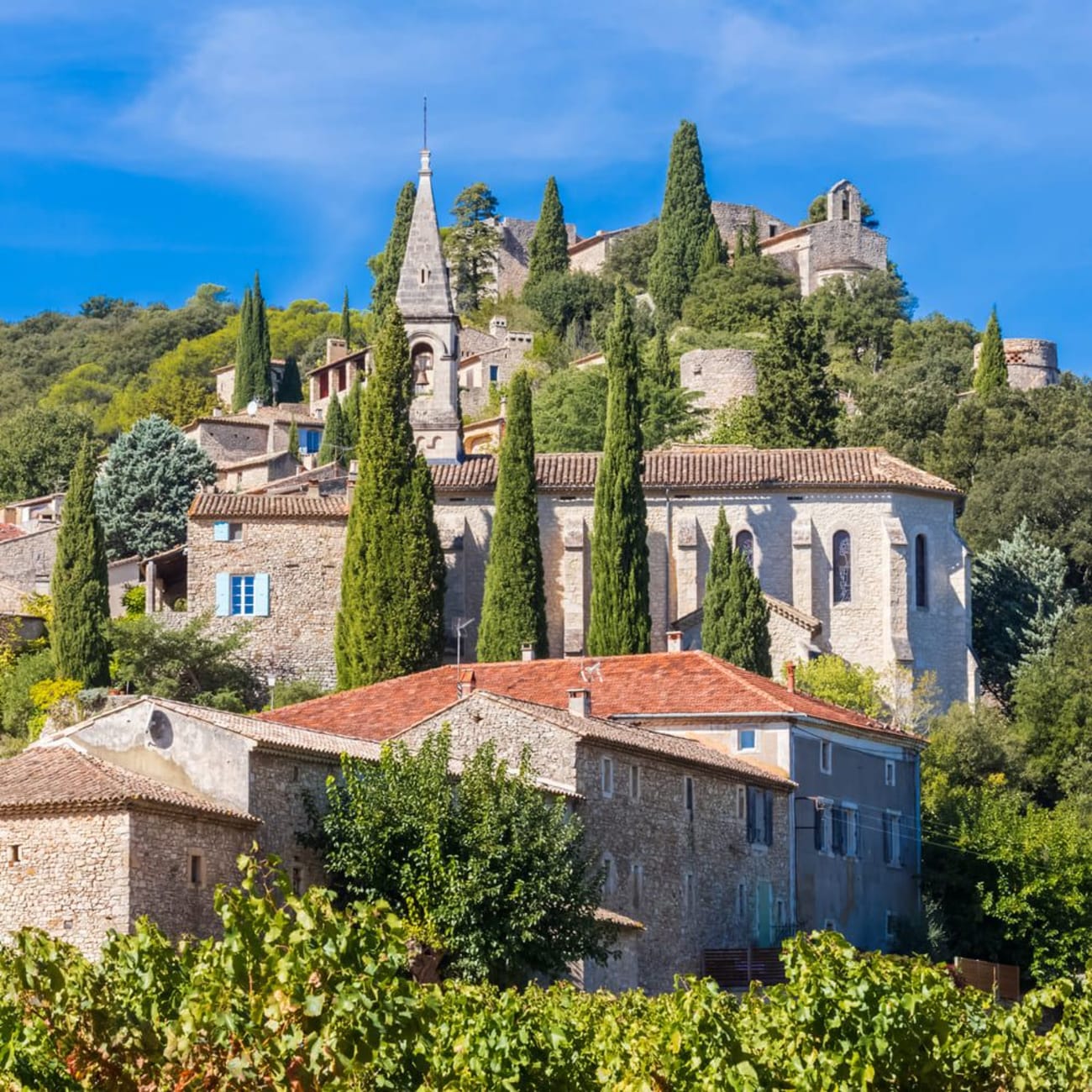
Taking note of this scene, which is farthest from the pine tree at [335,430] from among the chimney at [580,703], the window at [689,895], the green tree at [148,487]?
the window at [689,895]

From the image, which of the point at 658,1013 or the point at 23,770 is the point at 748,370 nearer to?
the point at 23,770

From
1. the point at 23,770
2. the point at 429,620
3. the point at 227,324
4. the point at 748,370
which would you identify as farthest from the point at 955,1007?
the point at 227,324

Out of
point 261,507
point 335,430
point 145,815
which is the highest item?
point 335,430

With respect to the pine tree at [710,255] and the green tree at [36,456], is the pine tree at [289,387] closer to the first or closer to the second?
the green tree at [36,456]

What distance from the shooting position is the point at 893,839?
181 feet

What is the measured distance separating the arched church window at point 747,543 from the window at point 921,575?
4.61 m

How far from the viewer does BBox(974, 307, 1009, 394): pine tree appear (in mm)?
100438

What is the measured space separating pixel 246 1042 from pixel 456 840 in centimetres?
1725

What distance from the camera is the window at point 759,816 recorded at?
48.4 meters

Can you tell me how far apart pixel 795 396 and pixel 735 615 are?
70.7 feet

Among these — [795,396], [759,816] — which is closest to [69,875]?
[759,816]

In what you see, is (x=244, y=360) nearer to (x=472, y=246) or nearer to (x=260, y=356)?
(x=260, y=356)

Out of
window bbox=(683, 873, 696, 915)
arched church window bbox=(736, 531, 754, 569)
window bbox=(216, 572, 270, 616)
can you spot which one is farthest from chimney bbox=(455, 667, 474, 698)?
arched church window bbox=(736, 531, 754, 569)

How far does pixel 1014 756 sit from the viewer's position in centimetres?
6606
